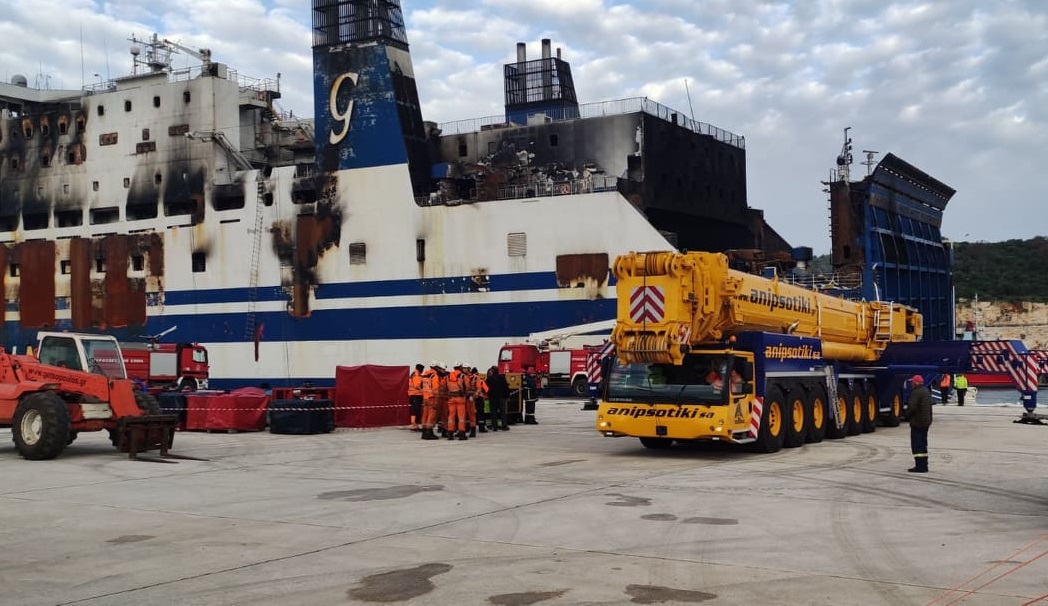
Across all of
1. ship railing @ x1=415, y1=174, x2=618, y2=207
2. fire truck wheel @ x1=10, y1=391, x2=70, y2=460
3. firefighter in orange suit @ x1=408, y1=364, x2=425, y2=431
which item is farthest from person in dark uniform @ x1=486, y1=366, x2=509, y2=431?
ship railing @ x1=415, y1=174, x2=618, y2=207

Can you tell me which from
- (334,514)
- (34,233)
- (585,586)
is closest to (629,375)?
(334,514)

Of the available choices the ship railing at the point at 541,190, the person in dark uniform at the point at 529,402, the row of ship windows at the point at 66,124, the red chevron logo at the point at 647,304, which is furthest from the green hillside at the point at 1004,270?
the red chevron logo at the point at 647,304

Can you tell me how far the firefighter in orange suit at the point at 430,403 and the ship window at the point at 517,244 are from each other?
65.7ft

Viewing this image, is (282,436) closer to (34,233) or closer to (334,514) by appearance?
(334,514)

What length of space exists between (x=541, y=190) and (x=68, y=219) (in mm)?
26858

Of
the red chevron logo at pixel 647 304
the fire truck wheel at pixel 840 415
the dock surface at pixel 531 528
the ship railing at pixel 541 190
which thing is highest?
the ship railing at pixel 541 190

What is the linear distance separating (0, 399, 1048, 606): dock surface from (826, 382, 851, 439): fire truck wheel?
2.44 m

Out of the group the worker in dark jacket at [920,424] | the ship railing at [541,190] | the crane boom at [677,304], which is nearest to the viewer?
the worker in dark jacket at [920,424]

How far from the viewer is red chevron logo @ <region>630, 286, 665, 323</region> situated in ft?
55.6

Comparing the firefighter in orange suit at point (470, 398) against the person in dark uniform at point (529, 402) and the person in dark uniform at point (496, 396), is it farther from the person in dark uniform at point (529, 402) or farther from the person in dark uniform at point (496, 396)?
the person in dark uniform at point (529, 402)

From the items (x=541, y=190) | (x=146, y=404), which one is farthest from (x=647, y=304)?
(x=541, y=190)

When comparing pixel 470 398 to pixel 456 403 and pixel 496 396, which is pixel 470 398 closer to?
pixel 456 403

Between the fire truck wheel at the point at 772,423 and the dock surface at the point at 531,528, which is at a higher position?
the fire truck wheel at the point at 772,423

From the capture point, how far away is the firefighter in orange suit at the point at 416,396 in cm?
2375
